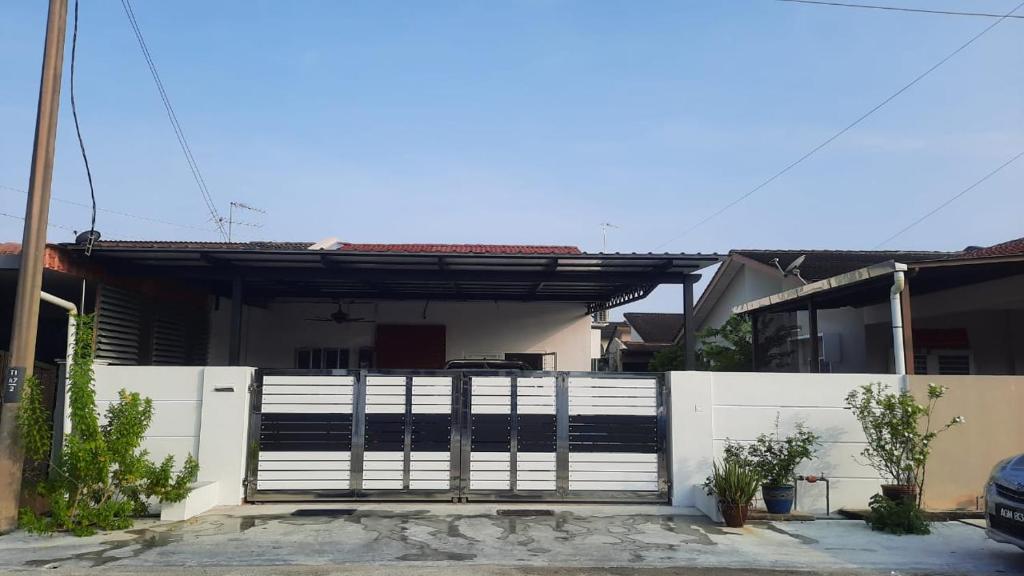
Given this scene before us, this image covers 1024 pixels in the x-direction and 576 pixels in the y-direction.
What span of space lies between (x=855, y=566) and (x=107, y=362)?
946 cm

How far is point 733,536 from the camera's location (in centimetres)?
793

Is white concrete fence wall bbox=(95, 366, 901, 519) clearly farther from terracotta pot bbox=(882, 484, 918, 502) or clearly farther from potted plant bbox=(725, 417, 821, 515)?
terracotta pot bbox=(882, 484, 918, 502)

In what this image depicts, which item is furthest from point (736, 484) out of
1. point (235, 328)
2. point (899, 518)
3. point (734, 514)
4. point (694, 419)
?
point (235, 328)

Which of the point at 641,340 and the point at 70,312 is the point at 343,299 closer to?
the point at 70,312

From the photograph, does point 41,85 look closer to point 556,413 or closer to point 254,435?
point 254,435

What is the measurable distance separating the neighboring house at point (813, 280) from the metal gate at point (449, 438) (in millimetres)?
7210

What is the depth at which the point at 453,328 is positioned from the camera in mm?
16219

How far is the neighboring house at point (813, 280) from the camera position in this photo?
50.6 ft

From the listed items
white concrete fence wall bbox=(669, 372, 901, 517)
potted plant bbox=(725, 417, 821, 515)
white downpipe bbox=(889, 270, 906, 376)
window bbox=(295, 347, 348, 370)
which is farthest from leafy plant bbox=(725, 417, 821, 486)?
window bbox=(295, 347, 348, 370)

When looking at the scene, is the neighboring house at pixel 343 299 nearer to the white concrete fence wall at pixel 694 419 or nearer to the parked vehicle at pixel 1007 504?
Result: the white concrete fence wall at pixel 694 419

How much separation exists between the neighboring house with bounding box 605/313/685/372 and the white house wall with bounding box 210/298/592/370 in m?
8.58

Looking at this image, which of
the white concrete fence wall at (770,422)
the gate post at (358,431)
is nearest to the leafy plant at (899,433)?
the white concrete fence wall at (770,422)

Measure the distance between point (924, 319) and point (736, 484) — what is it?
8264 mm

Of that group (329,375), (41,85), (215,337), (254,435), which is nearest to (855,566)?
(329,375)
